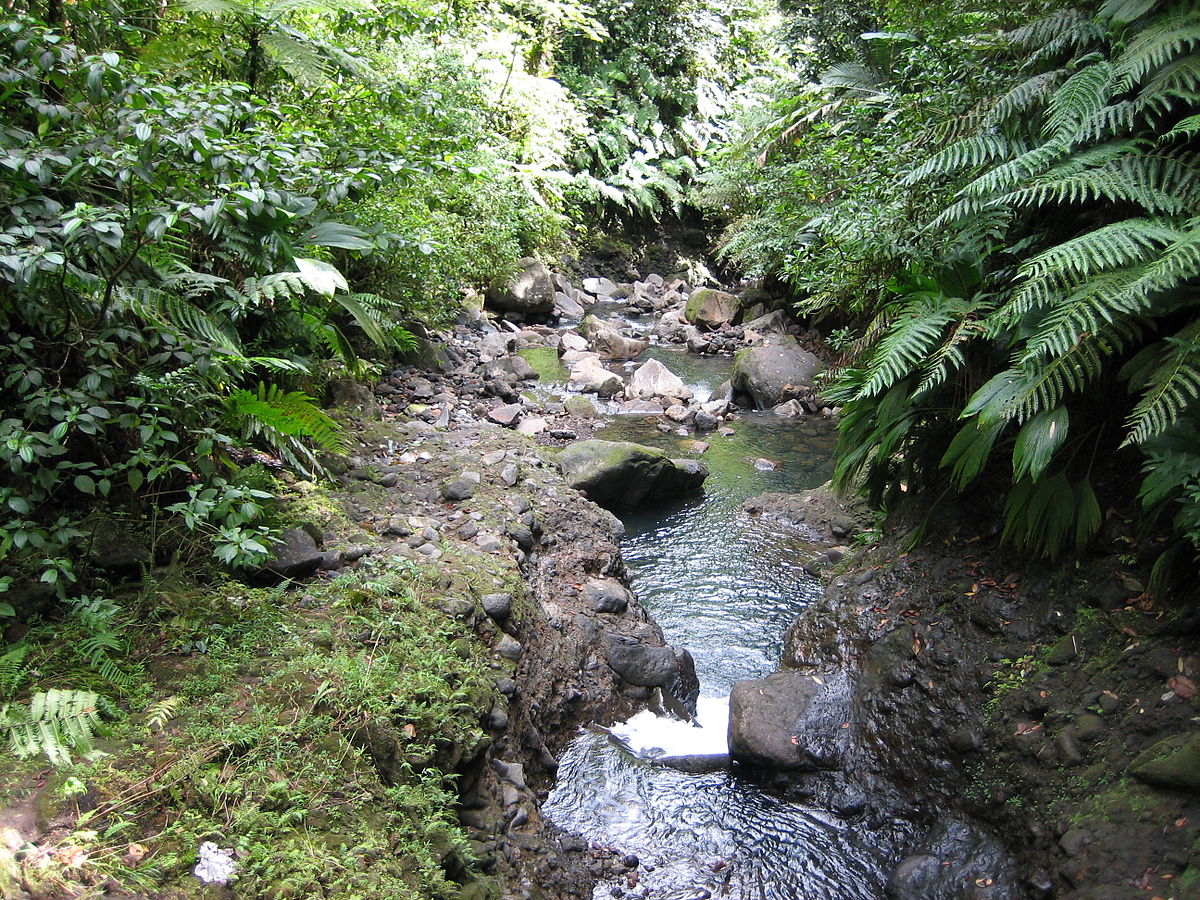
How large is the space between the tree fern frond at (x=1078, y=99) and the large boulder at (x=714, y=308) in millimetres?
10362

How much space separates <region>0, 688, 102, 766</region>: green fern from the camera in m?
2.04

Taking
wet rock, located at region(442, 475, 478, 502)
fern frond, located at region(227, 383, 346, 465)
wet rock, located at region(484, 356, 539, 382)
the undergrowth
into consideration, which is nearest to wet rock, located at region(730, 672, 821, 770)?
the undergrowth

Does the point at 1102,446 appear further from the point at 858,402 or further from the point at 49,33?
the point at 49,33

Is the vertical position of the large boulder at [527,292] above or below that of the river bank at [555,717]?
below

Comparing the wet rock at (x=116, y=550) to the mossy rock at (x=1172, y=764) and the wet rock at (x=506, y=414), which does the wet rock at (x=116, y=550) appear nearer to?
the mossy rock at (x=1172, y=764)

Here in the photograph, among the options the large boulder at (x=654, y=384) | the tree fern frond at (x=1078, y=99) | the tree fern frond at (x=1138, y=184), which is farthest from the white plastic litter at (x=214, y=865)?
the large boulder at (x=654, y=384)

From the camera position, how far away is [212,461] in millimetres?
2988

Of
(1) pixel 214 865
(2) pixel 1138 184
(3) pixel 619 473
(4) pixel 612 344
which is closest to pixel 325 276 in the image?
(1) pixel 214 865

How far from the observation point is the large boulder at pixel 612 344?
471 inches

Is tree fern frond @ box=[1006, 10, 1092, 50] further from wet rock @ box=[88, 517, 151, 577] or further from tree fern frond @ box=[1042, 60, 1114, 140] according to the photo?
wet rock @ box=[88, 517, 151, 577]

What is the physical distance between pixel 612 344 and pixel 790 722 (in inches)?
338

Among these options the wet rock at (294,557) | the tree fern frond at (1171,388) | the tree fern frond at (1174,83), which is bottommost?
the wet rock at (294,557)

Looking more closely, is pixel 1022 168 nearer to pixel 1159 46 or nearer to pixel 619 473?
pixel 1159 46

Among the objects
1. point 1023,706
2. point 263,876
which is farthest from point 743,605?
point 263,876
